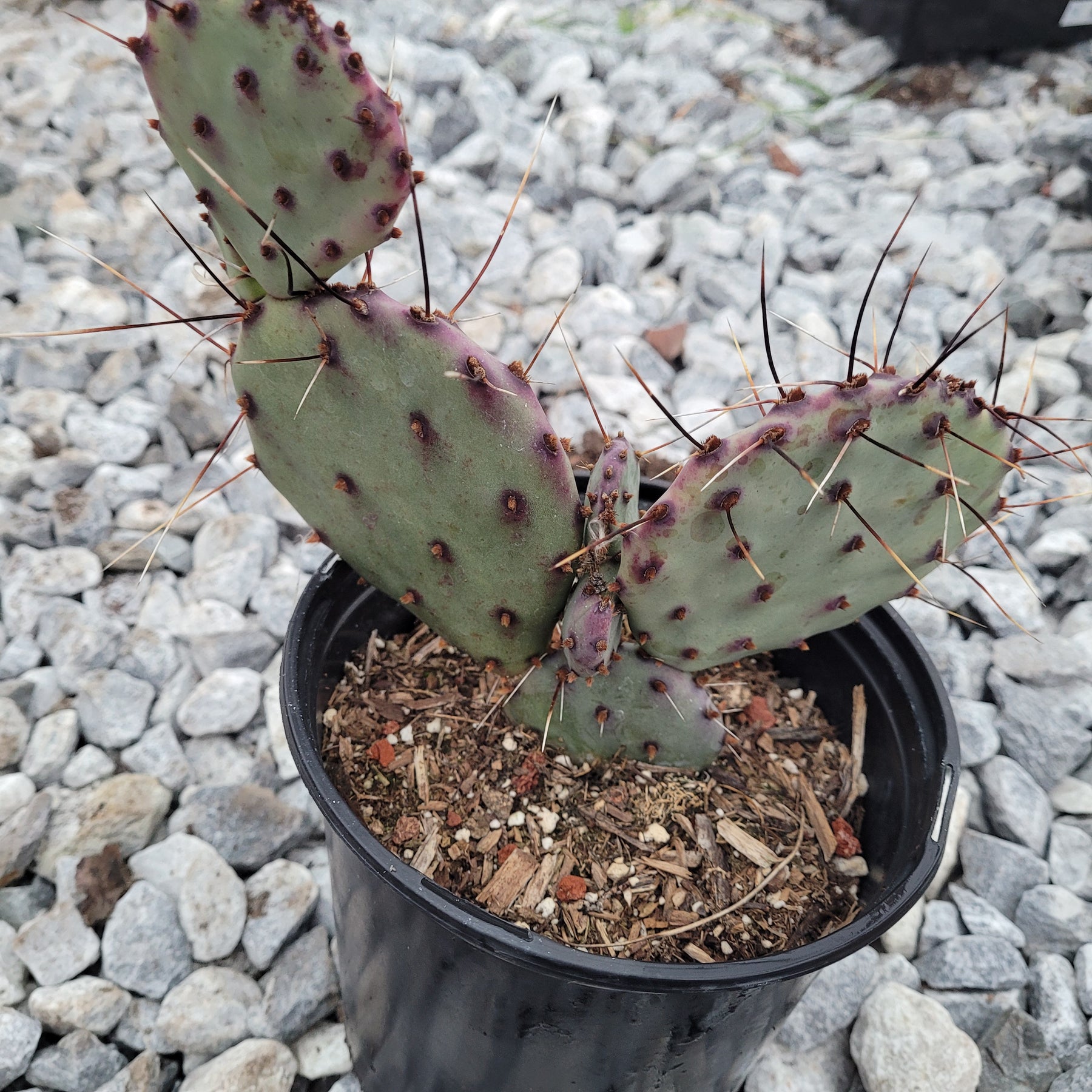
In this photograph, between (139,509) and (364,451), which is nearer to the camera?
(364,451)

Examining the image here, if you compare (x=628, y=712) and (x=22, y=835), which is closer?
(x=628, y=712)

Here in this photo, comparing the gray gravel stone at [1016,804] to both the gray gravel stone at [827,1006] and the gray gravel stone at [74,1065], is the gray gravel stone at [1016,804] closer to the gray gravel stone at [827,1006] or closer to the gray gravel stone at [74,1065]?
the gray gravel stone at [827,1006]

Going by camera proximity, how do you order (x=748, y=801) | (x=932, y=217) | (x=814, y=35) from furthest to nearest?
(x=814, y=35) → (x=932, y=217) → (x=748, y=801)

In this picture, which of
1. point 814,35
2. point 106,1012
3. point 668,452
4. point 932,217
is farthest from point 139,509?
point 814,35

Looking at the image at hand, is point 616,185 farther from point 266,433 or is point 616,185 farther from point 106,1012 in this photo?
point 106,1012

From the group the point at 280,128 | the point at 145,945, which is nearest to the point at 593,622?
the point at 280,128

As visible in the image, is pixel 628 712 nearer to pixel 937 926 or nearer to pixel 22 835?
pixel 937 926

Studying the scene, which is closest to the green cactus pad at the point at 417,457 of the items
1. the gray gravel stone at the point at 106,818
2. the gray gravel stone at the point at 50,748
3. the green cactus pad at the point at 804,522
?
Answer: the green cactus pad at the point at 804,522
